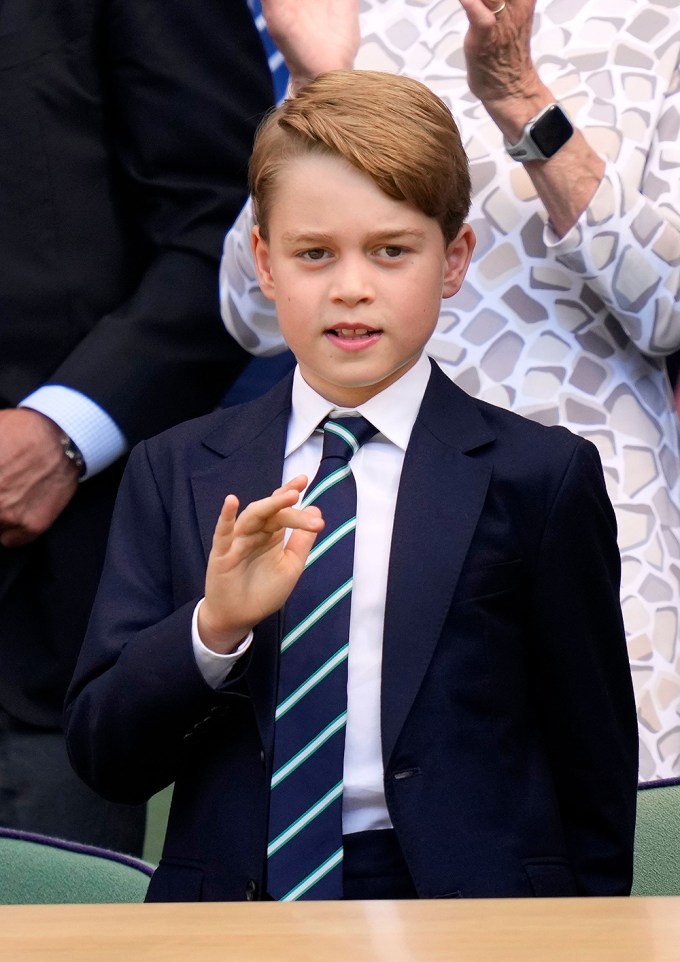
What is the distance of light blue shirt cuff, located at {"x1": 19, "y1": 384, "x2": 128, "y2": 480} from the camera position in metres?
1.89

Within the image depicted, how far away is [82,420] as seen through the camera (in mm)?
1894

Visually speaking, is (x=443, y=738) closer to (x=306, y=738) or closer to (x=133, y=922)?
(x=306, y=738)

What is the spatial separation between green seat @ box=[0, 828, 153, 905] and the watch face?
0.89 meters

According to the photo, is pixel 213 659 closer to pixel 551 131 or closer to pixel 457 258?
pixel 457 258

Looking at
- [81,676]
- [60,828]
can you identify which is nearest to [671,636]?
[81,676]

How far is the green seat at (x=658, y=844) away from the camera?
134cm

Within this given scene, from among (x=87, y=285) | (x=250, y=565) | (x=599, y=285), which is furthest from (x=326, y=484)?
(x=87, y=285)

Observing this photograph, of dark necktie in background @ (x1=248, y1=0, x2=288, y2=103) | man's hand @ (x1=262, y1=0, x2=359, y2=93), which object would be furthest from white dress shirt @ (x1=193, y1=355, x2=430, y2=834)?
dark necktie in background @ (x1=248, y1=0, x2=288, y2=103)

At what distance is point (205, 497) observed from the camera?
4.35ft

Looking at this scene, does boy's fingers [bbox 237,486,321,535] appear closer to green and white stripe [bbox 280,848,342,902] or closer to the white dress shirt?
the white dress shirt

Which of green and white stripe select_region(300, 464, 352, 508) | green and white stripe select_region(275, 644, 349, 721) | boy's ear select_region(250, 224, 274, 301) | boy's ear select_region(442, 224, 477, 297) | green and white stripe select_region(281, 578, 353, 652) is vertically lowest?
green and white stripe select_region(275, 644, 349, 721)

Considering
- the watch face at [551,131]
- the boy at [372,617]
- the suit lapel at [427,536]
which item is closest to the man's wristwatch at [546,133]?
the watch face at [551,131]

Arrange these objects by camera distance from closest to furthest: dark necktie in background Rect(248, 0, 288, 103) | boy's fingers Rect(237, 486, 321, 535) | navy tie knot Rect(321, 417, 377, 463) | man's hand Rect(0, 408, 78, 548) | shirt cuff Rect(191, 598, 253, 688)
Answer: boy's fingers Rect(237, 486, 321, 535) → shirt cuff Rect(191, 598, 253, 688) → navy tie knot Rect(321, 417, 377, 463) → man's hand Rect(0, 408, 78, 548) → dark necktie in background Rect(248, 0, 288, 103)

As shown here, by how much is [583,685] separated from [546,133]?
673 mm
